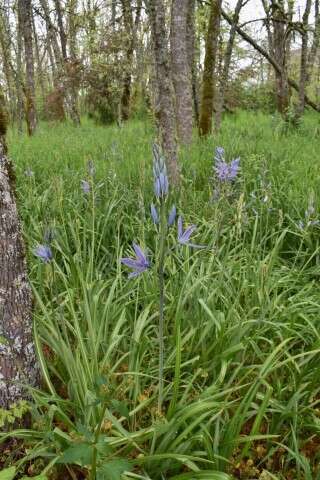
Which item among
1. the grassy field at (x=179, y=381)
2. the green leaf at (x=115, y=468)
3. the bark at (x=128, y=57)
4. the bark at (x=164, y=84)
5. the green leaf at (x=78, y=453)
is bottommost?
the grassy field at (x=179, y=381)

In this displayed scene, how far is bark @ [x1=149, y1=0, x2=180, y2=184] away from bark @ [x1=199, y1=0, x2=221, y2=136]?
2694 millimetres

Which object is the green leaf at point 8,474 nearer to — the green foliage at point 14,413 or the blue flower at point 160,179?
the green foliage at point 14,413

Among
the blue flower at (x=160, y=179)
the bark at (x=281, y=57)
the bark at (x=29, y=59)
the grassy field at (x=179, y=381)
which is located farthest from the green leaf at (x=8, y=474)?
the bark at (x=29, y=59)

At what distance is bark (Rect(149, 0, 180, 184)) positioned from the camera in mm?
3396

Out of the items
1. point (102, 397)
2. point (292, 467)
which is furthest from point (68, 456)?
point (292, 467)

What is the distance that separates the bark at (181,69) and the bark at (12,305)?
348 cm

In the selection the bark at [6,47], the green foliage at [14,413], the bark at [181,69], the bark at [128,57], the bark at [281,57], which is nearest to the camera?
the green foliage at [14,413]

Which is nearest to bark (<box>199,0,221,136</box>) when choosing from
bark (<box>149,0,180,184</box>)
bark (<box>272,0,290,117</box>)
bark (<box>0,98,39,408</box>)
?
bark (<box>272,0,290,117</box>)

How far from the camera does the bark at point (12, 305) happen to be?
1.58m

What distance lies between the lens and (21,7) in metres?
8.82

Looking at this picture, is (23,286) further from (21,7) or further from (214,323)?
(21,7)

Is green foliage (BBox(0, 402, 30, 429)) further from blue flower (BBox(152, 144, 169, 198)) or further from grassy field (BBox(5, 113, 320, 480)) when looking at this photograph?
blue flower (BBox(152, 144, 169, 198))

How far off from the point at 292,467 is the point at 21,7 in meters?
9.47

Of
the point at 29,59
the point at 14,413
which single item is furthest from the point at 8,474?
the point at 29,59
